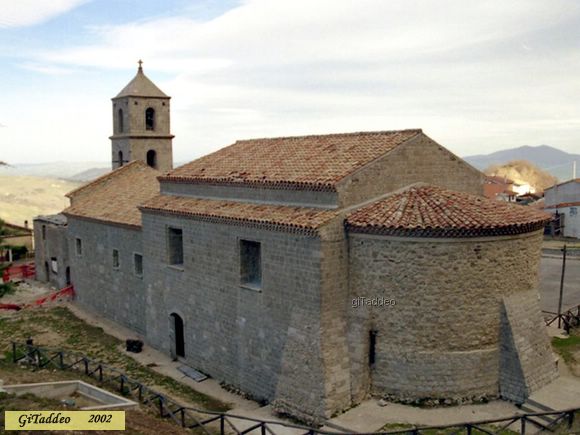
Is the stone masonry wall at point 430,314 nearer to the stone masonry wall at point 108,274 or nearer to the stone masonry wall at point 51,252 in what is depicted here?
the stone masonry wall at point 108,274

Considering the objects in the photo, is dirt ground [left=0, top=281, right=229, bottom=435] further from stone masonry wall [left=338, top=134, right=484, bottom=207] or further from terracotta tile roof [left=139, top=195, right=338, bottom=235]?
stone masonry wall [left=338, top=134, right=484, bottom=207]

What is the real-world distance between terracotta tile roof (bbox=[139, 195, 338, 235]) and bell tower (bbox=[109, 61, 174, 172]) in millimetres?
10934

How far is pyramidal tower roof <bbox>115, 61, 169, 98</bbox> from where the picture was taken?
108 feet

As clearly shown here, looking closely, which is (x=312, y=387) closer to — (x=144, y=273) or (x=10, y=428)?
(x=10, y=428)

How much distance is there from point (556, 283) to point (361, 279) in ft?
72.3

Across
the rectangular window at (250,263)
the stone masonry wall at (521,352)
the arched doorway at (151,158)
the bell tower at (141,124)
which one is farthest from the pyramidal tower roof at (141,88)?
the stone masonry wall at (521,352)

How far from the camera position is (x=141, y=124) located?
33.6 meters

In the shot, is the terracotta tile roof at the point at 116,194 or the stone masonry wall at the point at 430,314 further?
the terracotta tile roof at the point at 116,194

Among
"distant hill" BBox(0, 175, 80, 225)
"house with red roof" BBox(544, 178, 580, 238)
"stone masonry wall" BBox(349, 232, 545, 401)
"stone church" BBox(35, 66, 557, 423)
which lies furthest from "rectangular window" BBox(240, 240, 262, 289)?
"distant hill" BBox(0, 175, 80, 225)

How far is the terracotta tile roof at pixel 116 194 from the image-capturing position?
95.2ft

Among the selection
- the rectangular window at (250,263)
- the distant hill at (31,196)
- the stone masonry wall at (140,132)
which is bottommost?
the distant hill at (31,196)

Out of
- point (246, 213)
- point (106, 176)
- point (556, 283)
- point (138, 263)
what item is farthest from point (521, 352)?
point (106, 176)

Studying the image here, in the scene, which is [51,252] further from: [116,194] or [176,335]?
[176,335]

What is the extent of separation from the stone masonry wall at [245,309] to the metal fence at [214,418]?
160 centimetres
